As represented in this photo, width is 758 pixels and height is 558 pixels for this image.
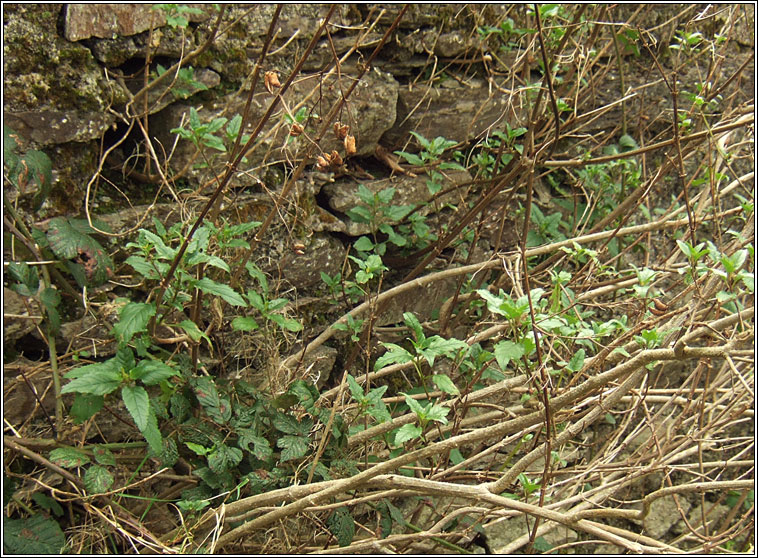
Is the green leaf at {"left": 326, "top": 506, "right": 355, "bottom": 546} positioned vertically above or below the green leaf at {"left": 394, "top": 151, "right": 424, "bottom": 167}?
below

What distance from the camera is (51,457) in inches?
66.1

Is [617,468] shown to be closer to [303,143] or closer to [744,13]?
[303,143]

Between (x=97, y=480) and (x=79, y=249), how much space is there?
0.63 m

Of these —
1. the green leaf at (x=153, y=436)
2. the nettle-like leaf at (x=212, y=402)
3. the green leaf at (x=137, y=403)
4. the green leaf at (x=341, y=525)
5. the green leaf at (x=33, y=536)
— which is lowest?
the green leaf at (x=33, y=536)

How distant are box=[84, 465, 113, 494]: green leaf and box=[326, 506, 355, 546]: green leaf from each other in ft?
1.93

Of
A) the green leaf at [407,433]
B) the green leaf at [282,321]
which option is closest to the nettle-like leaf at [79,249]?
the green leaf at [282,321]

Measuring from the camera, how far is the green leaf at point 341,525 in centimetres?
173

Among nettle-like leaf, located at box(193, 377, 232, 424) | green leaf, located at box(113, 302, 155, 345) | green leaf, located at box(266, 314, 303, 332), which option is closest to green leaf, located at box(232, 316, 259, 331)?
green leaf, located at box(266, 314, 303, 332)

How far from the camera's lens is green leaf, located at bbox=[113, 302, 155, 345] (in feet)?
5.27

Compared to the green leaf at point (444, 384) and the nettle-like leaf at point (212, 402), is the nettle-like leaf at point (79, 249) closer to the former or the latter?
the nettle-like leaf at point (212, 402)

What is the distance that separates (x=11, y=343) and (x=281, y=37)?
1352 mm

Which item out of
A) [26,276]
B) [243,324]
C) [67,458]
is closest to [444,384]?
[243,324]

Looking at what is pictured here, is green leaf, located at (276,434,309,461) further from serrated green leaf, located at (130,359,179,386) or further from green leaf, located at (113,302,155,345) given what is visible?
green leaf, located at (113,302,155,345)

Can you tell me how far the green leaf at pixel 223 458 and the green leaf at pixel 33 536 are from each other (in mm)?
492
